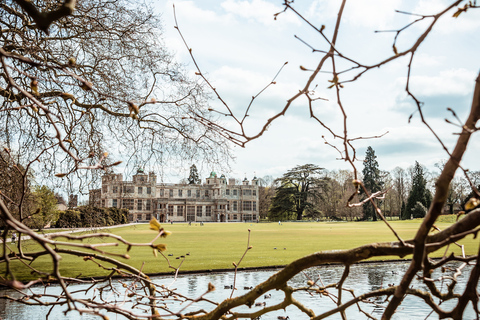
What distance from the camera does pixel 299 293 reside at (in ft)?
24.3

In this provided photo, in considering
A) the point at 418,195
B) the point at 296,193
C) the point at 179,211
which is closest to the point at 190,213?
the point at 179,211

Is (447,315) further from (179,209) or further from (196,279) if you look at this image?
(179,209)

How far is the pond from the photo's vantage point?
5.92 metres

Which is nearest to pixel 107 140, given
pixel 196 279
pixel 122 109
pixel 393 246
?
pixel 122 109

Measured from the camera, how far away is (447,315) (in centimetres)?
131

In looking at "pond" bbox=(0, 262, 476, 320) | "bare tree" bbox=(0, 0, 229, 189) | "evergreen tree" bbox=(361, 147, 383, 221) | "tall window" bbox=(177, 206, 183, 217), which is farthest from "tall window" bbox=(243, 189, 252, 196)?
"bare tree" bbox=(0, 0, 229, 189)

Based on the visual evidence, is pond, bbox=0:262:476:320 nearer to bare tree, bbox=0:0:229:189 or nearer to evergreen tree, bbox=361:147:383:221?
bare tree, bbox=0:0:229:189

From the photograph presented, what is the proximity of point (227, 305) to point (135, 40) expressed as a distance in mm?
4587

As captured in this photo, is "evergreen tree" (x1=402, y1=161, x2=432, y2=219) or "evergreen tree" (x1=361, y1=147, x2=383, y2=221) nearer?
"evergreen tree" (x1=402, y1=161, x2=432, y2=219)

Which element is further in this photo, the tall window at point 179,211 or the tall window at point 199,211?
the tall window at point 199,211

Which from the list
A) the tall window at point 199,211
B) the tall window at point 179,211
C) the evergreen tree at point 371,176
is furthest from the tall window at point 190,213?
the evergreen tree at point 371,176

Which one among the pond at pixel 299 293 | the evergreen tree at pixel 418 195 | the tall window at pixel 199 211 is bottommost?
the pond at pixel 299 293

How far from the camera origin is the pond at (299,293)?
592 cm

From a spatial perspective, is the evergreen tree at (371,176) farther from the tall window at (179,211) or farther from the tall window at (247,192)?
the tall window at (179,211)
